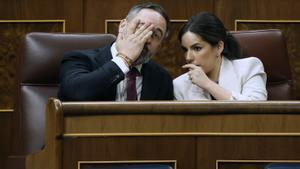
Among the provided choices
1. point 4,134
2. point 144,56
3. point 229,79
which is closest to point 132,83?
point 144,56

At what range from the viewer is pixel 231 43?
81.3 inches

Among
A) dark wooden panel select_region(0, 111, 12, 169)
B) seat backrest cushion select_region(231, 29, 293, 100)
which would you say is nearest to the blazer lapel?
seat backrest cushion select_region(231, 29, 293, 100)

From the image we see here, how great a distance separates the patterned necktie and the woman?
177mm

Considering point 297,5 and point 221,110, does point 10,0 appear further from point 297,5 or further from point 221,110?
point 221,110

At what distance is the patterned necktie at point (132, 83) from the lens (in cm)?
183

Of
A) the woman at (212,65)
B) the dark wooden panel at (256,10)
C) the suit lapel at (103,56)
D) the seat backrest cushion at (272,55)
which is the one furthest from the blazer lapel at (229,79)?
the dark wooden panel at (256,10)

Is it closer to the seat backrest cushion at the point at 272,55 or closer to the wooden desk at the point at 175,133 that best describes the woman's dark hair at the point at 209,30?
the seat backrest cushion at the point at 272,55

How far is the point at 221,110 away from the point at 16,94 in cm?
80

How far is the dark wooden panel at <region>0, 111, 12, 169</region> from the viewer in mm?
2561

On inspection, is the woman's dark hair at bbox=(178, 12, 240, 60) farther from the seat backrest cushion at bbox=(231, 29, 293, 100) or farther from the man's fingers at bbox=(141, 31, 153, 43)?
the man's fingers at bbox=(141, 31, 153, 43)

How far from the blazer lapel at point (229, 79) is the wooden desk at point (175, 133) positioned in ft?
2.10

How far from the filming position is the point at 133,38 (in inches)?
71.6

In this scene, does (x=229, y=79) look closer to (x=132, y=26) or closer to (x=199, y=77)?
(x=199, y=77)

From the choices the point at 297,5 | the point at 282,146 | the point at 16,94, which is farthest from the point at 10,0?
the point at 282,146
